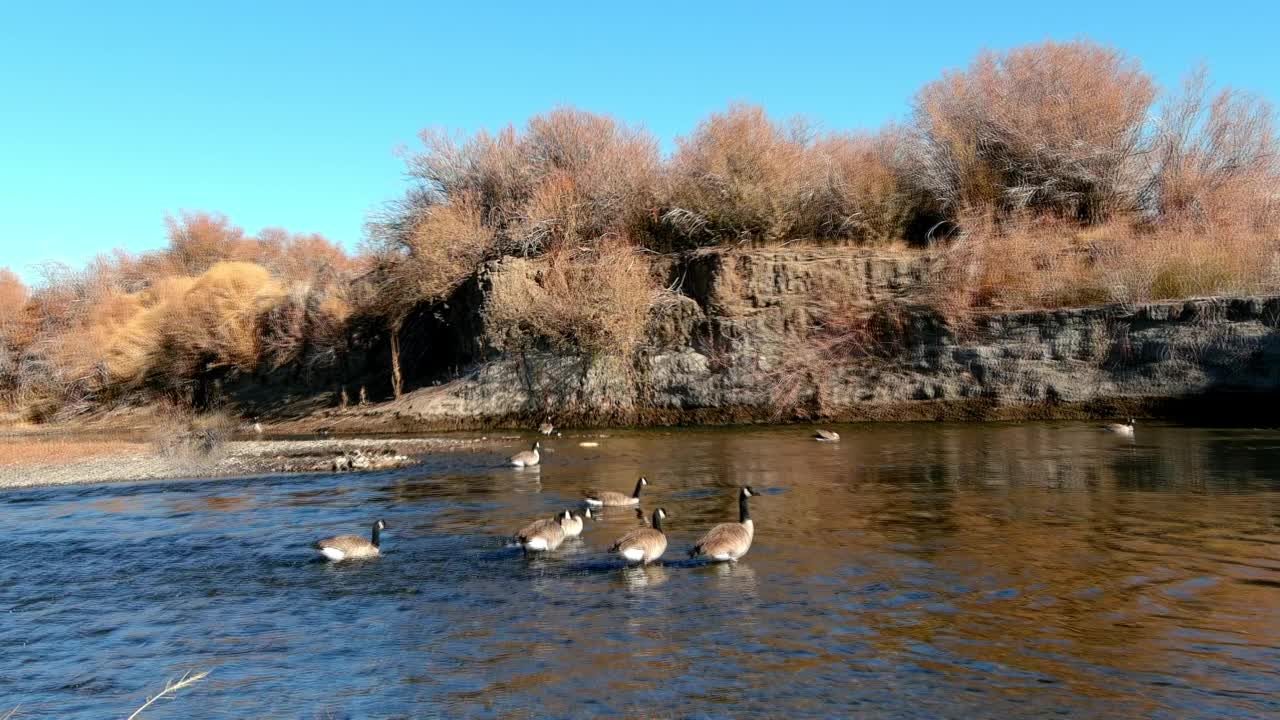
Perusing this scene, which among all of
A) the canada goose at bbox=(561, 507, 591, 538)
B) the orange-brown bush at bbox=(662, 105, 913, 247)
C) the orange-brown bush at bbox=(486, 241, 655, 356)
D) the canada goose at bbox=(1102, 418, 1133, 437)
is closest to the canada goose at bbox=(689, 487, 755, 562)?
the canada goose at bbox=(561, 507, 591, 538)

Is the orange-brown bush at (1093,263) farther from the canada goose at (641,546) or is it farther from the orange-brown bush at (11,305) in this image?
the orange-brown bush at (11,305)

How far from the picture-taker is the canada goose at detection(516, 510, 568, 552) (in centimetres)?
1438

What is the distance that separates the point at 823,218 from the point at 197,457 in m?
24.2

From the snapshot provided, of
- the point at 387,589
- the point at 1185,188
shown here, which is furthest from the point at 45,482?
the point at 1185,188

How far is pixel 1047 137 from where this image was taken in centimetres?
3906

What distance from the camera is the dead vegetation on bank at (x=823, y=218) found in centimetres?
3547

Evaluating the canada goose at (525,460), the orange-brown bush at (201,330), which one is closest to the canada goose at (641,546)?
the canada goose at (525,460)

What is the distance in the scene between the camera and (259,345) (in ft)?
161

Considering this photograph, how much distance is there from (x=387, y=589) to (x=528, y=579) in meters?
1.71

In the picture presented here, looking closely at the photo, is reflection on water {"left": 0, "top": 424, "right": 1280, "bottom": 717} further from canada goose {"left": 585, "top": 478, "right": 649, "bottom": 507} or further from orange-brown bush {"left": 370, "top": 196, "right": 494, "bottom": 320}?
orange-brown bush {"left": 370, "top": 196, "right": 494, "bottom": 320}

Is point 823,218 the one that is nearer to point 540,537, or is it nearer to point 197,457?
point 197,457

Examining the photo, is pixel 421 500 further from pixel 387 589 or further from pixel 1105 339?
pixel 1105 339

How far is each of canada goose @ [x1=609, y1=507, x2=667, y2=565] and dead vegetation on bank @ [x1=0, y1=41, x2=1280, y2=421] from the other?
23104mm

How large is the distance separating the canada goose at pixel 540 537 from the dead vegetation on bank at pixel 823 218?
73.9ft
